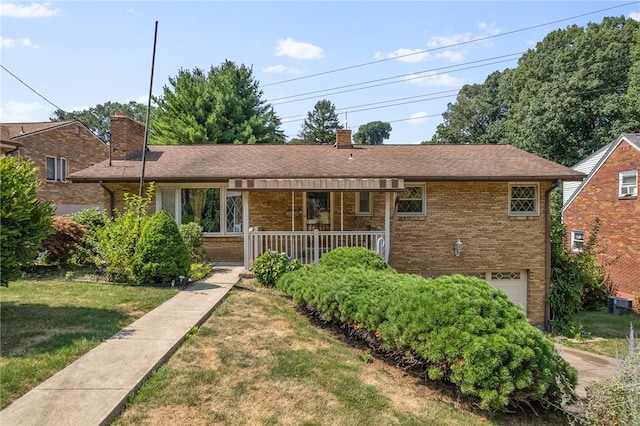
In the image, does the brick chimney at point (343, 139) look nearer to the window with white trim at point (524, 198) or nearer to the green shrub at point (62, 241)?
the window with white trim at point (524, 198)

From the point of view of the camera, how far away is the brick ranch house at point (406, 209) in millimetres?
10711

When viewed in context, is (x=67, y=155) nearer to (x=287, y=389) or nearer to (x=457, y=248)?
(x=457, y=248)

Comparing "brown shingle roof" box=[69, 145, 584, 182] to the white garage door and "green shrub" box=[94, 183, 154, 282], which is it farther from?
the white garage door

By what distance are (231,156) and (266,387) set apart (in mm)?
10017

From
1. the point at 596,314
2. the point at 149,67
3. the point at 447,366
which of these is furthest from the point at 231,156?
the point at 596,314

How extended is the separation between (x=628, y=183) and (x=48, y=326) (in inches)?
804

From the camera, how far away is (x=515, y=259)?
11.1m

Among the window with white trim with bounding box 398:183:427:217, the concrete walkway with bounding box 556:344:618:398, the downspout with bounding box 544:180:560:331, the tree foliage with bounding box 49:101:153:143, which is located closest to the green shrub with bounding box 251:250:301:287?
the window with white trim with bounding box 398:183:427:217

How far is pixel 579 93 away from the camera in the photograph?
27.8 m

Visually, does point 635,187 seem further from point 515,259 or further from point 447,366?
point 447,366

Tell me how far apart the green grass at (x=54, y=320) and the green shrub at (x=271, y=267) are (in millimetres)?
1979

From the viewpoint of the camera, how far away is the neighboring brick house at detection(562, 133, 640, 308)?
15406 millimetres

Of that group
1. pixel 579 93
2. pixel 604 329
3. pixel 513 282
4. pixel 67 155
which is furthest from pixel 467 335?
pixel 579 93

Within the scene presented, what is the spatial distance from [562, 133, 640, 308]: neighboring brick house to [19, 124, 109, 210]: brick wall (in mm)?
26109
